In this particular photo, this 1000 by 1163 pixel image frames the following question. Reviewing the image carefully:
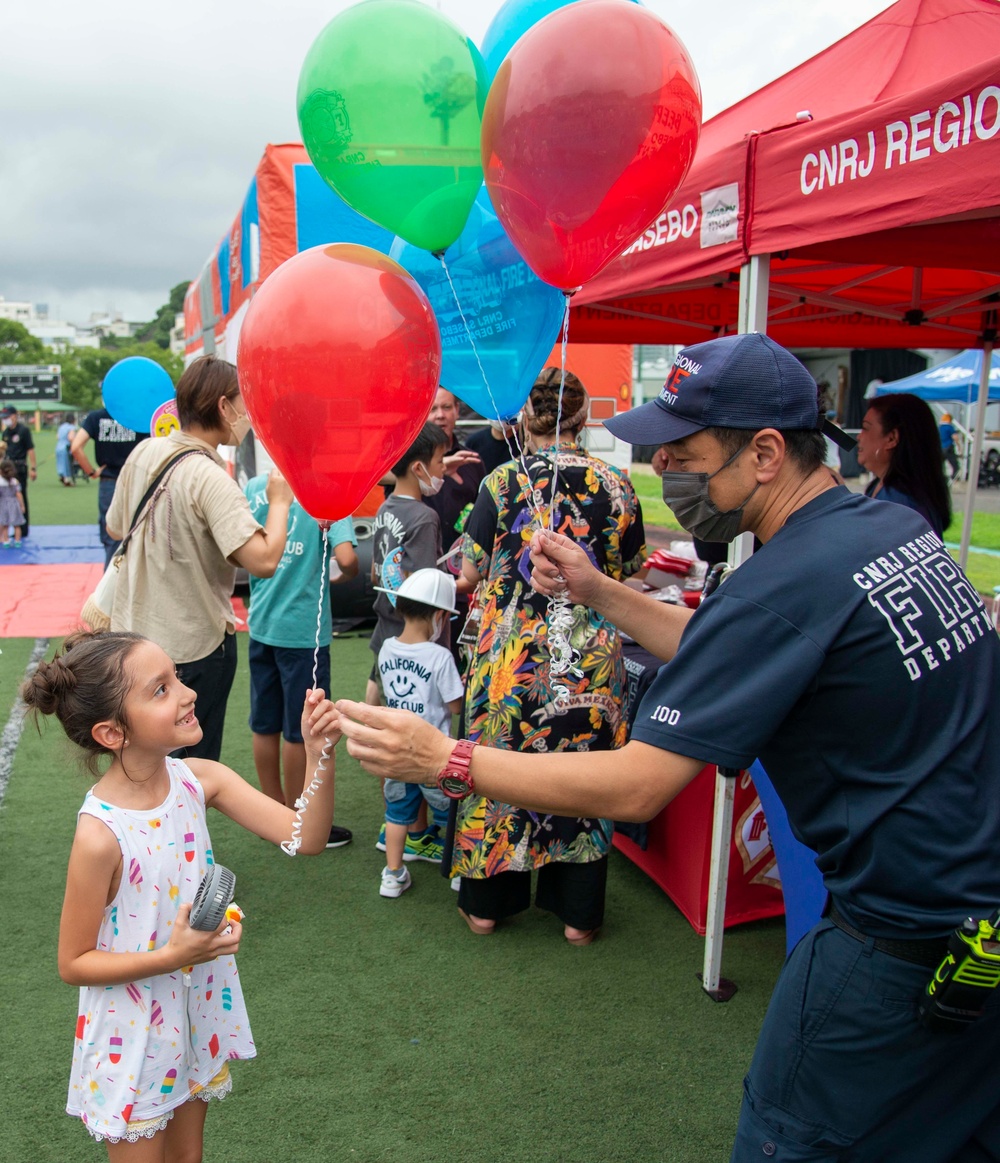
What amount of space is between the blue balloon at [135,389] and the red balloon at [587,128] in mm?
3744

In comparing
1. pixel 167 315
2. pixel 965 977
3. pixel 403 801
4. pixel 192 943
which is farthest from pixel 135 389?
pixel 167 315

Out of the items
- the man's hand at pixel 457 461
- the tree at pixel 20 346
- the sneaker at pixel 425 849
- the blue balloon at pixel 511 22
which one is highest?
the tree at pixel 20 346

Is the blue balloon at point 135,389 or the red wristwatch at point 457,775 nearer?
the red wristwatch at point 457,775

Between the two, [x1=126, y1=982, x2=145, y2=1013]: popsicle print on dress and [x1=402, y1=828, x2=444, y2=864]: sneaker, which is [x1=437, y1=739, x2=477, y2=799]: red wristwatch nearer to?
[x1=126, y1=982, x2=145, y2=1013]: popsicle print on dress

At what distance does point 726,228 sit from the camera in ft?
9.39

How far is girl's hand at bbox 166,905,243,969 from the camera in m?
1.61

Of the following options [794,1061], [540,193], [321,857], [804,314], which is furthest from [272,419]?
[804,314]

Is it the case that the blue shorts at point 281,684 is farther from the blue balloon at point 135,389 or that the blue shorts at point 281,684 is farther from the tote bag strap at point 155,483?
the blue balloon at point 135,389

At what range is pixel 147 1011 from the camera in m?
1.73

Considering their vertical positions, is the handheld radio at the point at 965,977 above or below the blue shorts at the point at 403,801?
above

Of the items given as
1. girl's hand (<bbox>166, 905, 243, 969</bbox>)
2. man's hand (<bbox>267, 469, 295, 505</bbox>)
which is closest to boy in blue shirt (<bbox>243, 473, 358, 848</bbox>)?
man's hand (<bbox>267, 469, 295, 505</bbox>)

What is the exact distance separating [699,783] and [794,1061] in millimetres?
1960

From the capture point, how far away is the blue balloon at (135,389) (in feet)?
17.6

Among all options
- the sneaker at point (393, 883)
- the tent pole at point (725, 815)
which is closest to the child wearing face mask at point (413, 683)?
the sneaker at point (393, 883)
